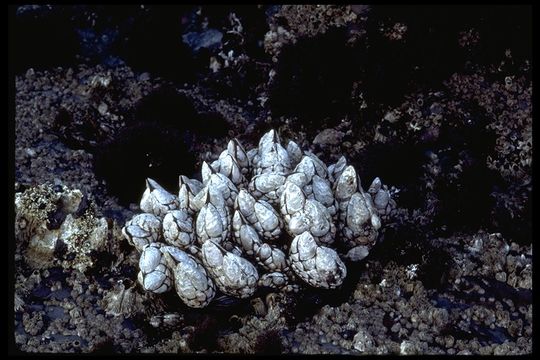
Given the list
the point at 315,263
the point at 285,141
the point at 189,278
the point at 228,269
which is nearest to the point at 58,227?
the point at 189,278

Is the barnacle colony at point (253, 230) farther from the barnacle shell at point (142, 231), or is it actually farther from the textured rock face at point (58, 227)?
the textured rock face at point (58, 227)

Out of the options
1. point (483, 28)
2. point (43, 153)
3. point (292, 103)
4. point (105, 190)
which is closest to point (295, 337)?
point (105, 190)

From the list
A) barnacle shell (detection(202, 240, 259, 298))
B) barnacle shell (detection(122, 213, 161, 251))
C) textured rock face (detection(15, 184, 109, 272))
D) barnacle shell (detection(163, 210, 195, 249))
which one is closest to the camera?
barnacle shell (detection(202, 240, 259, 298))

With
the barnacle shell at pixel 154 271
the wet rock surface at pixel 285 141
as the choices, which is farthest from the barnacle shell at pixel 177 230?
the wet rock surface at pixel 285 141

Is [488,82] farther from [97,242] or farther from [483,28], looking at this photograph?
[97,242]

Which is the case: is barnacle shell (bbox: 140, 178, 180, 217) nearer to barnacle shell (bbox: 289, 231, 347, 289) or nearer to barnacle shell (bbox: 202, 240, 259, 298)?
barnacle shell (bbox: 202, 240, 259, 298)

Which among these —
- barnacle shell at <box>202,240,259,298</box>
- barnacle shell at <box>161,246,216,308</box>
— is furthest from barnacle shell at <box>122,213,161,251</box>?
barnacle shell at <box>202,240,259,298</box>
